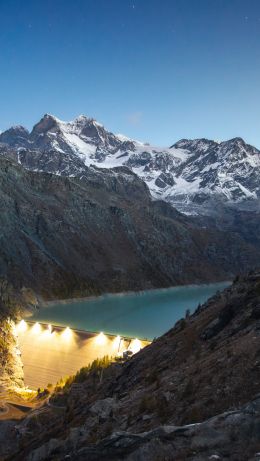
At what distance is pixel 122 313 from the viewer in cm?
14288

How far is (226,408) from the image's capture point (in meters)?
16.2

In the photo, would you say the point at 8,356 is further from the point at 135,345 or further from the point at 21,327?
the point at 21,327

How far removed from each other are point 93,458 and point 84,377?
44027mm

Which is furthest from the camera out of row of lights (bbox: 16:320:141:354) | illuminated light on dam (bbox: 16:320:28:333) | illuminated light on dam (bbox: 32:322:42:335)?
illuminated light on dam (bbox: 16:320:28:333)

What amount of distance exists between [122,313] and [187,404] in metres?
126

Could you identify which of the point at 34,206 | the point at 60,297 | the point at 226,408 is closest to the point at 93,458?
the point at 226,408

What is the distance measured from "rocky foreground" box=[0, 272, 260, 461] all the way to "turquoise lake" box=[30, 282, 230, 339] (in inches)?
2912

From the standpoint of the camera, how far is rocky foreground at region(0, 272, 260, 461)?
1345 centimetres

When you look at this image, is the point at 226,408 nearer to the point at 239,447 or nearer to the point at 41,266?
the point at 239,447

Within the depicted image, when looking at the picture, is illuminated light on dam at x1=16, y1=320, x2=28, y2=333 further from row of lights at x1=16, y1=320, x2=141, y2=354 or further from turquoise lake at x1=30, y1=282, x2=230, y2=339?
turquoise lake at x1=30, y1=282, x2=230, y2=339

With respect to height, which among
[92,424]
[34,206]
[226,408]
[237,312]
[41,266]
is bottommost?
[92,424]

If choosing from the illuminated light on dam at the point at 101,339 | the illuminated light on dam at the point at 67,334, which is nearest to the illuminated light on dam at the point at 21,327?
the illuminated light on dam at the point at 67,334

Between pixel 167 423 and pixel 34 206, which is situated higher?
pixel 34 206

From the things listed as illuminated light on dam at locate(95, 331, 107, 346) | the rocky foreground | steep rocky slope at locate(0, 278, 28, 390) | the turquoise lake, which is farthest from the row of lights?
the rocky foreground
